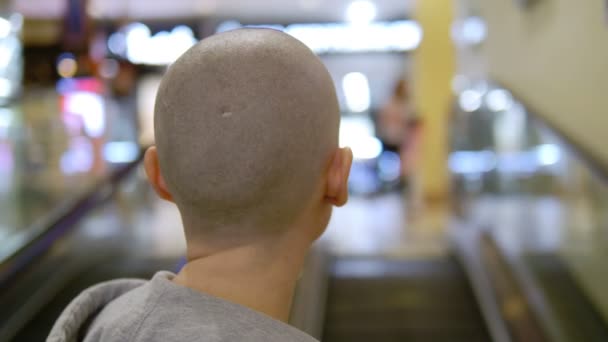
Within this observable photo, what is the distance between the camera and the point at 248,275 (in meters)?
1.01

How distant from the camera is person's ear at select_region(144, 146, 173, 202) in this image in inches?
42.5

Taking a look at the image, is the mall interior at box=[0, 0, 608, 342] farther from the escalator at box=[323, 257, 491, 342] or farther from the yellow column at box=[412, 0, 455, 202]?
the yellow column at box=[412, 0, 455, 202]

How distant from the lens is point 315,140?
39.2 inches

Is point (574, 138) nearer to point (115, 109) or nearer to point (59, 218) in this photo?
point (59, 218)

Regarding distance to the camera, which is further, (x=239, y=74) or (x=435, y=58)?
(x=435, y=58)

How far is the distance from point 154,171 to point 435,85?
11304 mm

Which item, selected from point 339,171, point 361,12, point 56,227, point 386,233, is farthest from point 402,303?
point 361,12

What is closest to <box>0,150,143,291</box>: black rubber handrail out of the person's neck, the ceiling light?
the person's neck

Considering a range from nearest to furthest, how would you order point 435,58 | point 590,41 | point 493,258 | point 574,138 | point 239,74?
point 239,74, point 590,41, point 574,138, point 493,258, point 435,58

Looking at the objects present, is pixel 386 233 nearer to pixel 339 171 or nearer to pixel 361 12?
pixel 339 171

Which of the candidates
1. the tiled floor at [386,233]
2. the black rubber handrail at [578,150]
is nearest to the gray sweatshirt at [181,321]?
the black rubber handrail at [578,150]

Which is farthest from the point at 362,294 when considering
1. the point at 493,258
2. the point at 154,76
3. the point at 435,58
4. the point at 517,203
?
the point at 154,76

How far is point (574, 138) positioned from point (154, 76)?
14.2 meters

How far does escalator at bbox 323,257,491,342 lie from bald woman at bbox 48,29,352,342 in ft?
10.0
